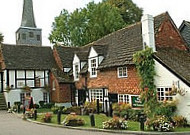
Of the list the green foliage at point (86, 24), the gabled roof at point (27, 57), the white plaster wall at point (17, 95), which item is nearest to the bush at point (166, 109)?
the white plaster wall at point (17, 95)

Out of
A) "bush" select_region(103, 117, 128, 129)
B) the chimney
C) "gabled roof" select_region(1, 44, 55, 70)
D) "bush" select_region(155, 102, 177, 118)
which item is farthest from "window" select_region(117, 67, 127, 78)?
"gabled roof" select_region(1, 44, 55, 70)

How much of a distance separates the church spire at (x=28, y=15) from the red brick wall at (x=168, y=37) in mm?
37489

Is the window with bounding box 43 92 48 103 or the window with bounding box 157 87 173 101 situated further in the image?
the window with bounding box 43 92 48 103

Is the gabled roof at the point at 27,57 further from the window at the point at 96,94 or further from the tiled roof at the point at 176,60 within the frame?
the tiled roof at the point at 176,60

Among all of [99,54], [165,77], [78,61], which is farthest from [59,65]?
[165,77]

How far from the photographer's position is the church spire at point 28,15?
5378cm

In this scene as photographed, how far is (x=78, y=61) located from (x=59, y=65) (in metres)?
5.61

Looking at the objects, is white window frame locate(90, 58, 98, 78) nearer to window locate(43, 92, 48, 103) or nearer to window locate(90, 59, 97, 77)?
window locate(90, 59, 97, 77)

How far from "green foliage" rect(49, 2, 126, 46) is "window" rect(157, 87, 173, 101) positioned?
84.6 ft

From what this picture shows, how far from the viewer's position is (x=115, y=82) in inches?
930

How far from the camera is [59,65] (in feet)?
115

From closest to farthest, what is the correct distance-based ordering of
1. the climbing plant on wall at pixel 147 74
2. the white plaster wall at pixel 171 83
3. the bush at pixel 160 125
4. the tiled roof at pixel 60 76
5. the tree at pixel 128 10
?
the bush at pixel 160 125, the white plaster wall at pixel 171 83, the climbing plant on wall at pixel 147 74, the tiled roof at pixel 60 76, the tree at pixel 128 10

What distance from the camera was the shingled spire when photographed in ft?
176

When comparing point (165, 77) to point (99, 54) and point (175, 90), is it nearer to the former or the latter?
point (175, 90)
